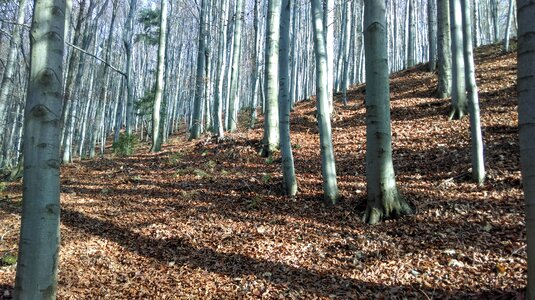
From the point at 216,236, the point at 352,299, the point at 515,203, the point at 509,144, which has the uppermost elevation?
the point at 509,144

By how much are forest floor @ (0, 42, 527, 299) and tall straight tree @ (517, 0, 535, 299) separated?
3.82 ft

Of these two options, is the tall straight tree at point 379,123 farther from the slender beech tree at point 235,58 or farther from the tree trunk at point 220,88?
the slender beech tree at point 235,58

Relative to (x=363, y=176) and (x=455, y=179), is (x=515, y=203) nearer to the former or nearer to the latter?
(x=455, y=179)

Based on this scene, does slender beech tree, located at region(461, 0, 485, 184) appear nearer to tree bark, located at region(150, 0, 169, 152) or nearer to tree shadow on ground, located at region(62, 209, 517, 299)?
tree shadow on ground, located at region(62, 209, 517, 299)

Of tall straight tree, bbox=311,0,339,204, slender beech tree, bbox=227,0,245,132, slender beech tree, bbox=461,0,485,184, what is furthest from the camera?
slender beech tree, bbox=227,0,245,132

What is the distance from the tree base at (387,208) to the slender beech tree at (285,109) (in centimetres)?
183

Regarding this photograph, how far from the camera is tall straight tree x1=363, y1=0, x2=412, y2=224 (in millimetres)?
5250

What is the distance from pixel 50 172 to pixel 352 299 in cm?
311

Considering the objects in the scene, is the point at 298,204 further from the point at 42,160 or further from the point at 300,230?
the point at 42,160

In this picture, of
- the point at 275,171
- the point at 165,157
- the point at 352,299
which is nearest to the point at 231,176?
the point at 275,171

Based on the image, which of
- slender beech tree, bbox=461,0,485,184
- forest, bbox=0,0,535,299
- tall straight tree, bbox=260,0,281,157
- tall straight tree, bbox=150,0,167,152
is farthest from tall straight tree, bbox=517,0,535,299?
tall straight tree, bbox=150,0,167,152

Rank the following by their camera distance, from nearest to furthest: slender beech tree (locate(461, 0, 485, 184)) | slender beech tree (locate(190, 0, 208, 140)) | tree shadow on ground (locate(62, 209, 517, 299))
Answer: tree shadow on ground (locate(62, 209, 517, 299))
slender beech tree (locate(461, 0, 485, 184))
slender beech tree (locate(190, 0, 208, 140))

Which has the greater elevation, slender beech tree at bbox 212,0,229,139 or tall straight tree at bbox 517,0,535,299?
slender beech tree at bbox 212,0,229,139

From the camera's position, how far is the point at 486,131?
8266 mm
